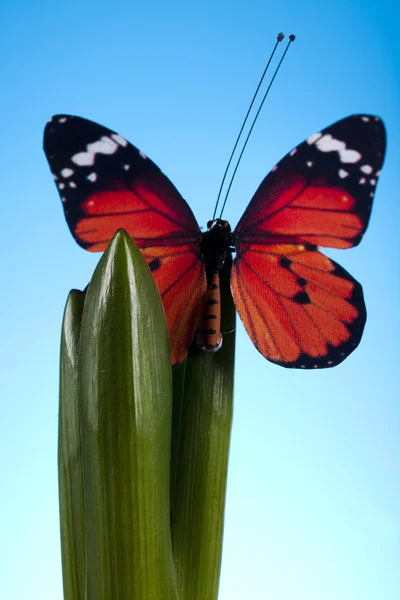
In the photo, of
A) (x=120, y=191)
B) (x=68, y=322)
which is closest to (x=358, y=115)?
(x=120, y=191)

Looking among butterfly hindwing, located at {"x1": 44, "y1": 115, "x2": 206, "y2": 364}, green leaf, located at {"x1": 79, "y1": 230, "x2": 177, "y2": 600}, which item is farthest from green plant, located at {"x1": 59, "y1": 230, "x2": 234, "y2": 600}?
butterfly hindwing, located at {"x1": 44, "y1": 115, "x2": 206, "y2": 364}

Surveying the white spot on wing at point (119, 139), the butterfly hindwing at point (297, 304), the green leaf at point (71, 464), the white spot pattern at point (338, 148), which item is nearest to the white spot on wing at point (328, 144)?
the white spot pattern at point (338, 148)

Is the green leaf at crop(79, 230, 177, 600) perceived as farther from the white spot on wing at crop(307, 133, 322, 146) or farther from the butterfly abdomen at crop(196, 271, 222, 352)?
the white spot on wing at crop(307, 133, 322, 146)

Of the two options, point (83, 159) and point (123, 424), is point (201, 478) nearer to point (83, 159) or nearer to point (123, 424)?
point (123, 424)

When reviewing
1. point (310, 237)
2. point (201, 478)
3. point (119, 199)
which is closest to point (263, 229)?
point (310, 237)

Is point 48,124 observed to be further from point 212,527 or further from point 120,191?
point 212,527
